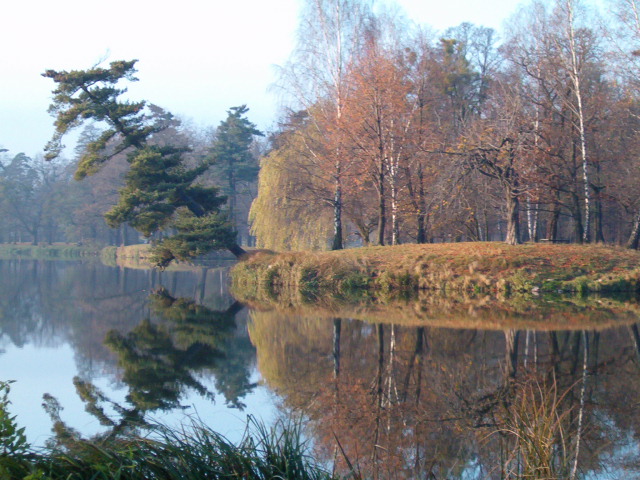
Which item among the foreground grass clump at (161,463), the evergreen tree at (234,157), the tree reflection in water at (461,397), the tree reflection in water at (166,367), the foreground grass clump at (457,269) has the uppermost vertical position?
the evergreen tree at (234,157)

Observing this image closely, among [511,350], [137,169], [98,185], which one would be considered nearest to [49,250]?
[98,185]

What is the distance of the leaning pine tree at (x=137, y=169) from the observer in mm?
23703

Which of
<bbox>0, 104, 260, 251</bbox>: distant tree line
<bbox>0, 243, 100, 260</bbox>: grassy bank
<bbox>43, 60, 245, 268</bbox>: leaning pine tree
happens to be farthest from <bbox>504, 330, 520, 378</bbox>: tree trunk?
<bbox>0, 243, 100, 260</bbox>: grassy bank

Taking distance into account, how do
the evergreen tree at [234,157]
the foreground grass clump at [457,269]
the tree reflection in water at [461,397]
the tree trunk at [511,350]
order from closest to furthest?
1. the tree reflection in water at [461,397]
2. the tree trunk at [511,350]
3. the foreground grass clump at [457,269]
4. the evergreen tree at [234,157]

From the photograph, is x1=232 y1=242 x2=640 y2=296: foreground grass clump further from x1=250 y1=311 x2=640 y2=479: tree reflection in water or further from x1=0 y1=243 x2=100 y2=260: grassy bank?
x1=0 y1=243 x2=100 y2=260: grassy bank

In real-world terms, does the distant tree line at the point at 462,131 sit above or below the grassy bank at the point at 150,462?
A: above

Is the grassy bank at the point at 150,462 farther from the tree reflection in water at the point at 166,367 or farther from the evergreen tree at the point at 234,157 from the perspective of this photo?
the evergreen tree at the point at 234,157

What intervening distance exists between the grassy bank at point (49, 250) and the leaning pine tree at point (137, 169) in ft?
118

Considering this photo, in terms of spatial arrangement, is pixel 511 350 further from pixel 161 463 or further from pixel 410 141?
pixel 410 141

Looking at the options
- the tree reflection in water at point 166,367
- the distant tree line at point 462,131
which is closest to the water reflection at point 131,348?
the tree reflection in water at point 166,367

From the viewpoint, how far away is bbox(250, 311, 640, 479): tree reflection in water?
16.0 feet

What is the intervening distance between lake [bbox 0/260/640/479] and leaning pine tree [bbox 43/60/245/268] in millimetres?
7594

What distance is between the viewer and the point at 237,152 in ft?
170

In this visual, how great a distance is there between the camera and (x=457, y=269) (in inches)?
814
